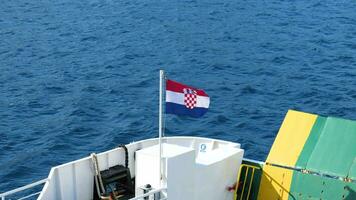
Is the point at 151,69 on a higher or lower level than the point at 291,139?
higher

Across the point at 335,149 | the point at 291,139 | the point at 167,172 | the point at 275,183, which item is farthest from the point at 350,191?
the point at 167,172

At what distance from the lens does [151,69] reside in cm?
5291

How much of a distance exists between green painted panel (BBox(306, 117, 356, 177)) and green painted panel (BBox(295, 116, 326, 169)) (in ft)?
0.47

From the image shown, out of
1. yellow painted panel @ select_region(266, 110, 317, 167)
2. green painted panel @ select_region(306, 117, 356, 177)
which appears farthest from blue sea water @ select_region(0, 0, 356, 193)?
green painted panel @ select_region(306, 117, 356, 177)

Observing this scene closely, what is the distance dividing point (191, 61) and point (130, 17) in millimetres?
15787

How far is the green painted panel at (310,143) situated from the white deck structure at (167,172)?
2.44 m

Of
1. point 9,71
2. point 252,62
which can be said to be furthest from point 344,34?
point 9,71

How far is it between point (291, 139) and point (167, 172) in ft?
18.9

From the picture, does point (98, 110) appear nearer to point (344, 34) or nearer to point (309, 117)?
point (309, 117)

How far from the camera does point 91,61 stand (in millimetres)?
54438

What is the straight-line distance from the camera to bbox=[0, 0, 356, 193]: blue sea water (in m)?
41.0

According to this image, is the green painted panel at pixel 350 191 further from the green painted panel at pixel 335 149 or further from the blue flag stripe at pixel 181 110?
the blue flag stripe at pixel 181 110

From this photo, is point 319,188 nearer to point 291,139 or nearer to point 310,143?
point 310,143

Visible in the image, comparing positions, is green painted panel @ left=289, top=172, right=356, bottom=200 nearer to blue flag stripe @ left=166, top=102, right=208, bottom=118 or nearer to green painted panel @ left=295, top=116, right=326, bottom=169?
green painted panel @ left=295, top=116, right=326, bottom=169
